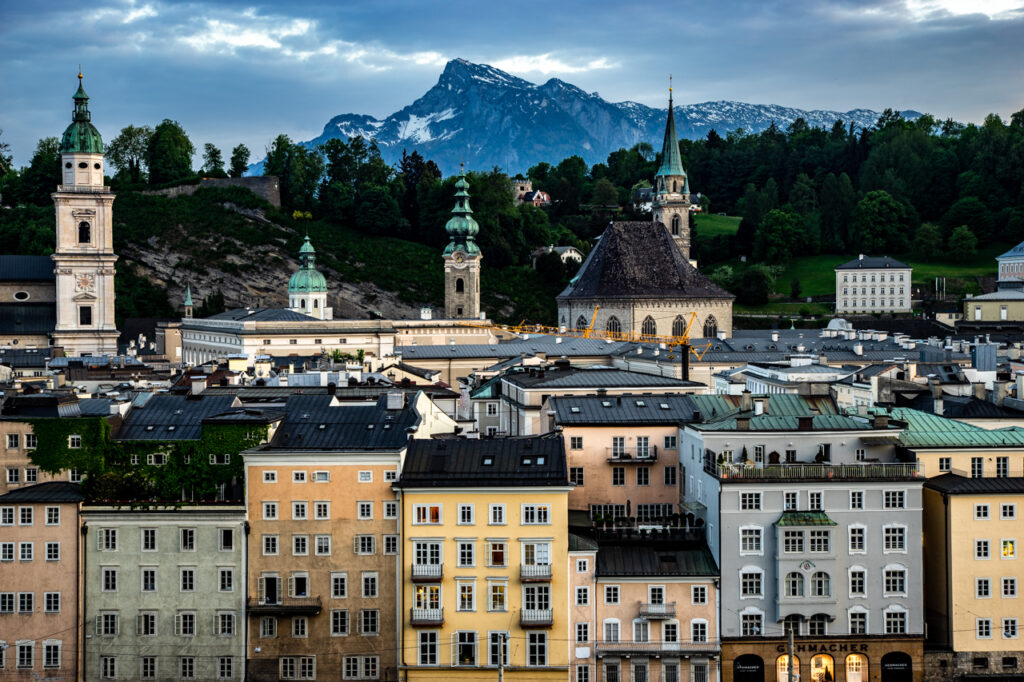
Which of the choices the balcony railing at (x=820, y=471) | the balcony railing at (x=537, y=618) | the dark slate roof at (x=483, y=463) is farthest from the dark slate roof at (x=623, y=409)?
the balcony railing at (x=537, y=618)

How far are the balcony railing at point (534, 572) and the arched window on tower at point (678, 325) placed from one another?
293ft

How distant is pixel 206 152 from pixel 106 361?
87.1 meters

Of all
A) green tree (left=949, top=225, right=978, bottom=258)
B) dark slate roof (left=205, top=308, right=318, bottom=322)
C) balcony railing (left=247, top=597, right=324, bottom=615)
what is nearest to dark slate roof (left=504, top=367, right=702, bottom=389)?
balcony railing (left=247, top=597, right=324, bottom=615)

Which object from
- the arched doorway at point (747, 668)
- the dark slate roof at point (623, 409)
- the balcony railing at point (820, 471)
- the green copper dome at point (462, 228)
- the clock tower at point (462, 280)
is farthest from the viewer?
the green copper dome at point (462, 228)

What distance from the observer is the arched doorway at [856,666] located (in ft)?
169

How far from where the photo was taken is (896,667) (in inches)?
2037

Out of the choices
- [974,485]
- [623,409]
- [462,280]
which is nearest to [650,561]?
[623,409]

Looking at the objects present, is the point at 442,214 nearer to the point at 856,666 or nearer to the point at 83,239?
the point at 83,239

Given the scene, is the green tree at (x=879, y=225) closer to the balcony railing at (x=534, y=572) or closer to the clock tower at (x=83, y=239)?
the clock tower at (x=83, y=239)

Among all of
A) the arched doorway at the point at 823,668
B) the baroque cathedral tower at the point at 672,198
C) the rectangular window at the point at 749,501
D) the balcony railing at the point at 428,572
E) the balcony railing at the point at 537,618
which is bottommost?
the arched doorway at the point at 823,668

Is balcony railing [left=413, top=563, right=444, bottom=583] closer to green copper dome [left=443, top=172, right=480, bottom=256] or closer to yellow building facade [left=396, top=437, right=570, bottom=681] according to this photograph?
yellow building facade [left=396, top=437, right=570, bottom=681]

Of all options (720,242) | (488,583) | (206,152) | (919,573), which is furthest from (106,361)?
(720,242)

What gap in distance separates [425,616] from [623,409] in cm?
1404

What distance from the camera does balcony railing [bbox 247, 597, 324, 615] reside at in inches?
2020
